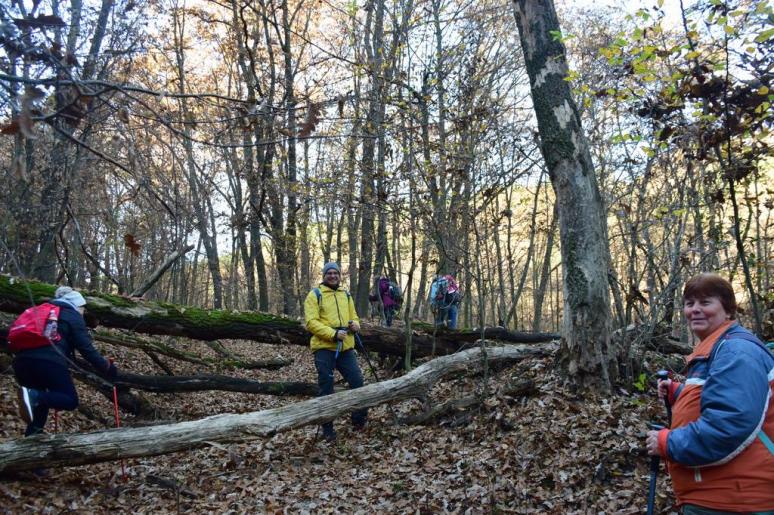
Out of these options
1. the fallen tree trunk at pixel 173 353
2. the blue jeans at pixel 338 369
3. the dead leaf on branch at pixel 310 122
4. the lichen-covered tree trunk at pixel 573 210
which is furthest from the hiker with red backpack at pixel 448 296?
the dead leaf on branch at pixel 310 122

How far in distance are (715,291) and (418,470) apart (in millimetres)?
3693

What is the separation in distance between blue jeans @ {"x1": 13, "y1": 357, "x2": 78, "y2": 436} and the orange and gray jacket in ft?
18.4

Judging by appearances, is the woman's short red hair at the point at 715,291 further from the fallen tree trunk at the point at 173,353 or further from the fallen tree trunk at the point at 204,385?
the fallen tree trunk at the point at 173,353

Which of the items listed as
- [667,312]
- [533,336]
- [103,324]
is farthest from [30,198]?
[667,312]

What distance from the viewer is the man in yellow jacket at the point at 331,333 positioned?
6.57m

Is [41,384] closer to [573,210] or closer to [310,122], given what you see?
[310,122]

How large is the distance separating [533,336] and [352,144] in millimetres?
4829

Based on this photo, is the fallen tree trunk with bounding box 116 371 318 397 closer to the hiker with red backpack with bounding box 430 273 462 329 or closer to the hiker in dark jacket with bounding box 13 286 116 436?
the hiker in dark jacket with bounding box 13 286 116 436

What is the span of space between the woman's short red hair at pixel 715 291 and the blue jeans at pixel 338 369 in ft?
15.1

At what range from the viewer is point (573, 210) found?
577 cm

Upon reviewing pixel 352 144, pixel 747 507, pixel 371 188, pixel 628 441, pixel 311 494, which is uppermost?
pixel 352 144

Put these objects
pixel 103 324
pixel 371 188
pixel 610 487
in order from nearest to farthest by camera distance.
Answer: pixel 610 487 → pixel 103 324 → pixel 371 188

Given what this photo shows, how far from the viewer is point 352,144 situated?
373 inches

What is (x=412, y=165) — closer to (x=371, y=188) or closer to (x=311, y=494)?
(x=371, y=188)
